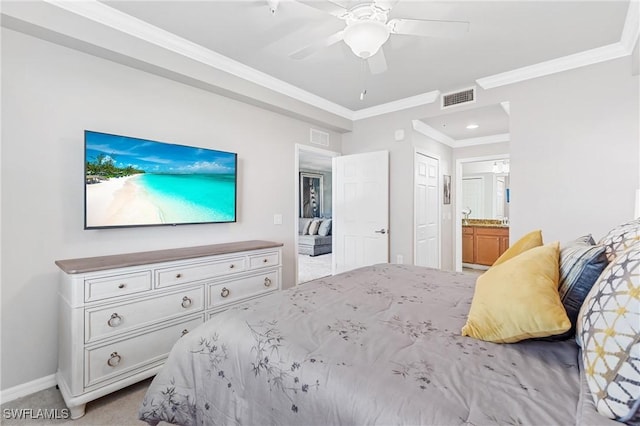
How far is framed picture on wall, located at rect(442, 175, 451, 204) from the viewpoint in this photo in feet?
16.7

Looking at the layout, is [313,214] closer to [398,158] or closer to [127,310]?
[398,158]

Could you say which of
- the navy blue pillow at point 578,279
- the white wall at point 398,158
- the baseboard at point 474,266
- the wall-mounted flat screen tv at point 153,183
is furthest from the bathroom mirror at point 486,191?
the navy blue pillow at point 578,279

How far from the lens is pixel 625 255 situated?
854 millimetres

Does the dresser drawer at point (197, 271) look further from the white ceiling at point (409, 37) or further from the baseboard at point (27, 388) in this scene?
the white ceiling at point (409, 37)

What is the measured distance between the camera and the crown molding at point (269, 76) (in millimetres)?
2084

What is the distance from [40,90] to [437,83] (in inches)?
138

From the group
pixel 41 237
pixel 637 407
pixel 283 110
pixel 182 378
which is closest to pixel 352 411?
pixel 637 407

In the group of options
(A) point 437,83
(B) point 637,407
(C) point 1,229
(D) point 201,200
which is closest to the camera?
(B) point 637,407

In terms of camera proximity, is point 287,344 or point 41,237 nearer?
point 287,344

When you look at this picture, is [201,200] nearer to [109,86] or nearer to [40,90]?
[109,86]

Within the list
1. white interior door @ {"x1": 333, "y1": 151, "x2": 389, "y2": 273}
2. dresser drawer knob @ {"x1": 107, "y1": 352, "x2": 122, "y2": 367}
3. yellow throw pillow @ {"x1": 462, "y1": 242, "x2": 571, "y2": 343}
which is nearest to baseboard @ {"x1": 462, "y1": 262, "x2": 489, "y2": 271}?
white interior door @ {"x1": 333, "y1": 151, "x2": 389, "y2": 273}

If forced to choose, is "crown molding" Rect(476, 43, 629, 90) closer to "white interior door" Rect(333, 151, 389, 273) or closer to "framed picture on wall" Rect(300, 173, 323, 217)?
"white interior door" Rect(333, 151, 389, 273)

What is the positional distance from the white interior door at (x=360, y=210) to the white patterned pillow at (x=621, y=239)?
2.80 meters

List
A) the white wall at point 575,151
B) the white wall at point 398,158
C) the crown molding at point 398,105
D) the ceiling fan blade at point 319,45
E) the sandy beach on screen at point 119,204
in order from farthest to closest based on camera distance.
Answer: the white wall at point 398,158 → the crown molding at point 398,105 → the white wall at point 575,151 → the sandy beach on screen at point 119,204 → the ceiling fan blade at point 319,45
